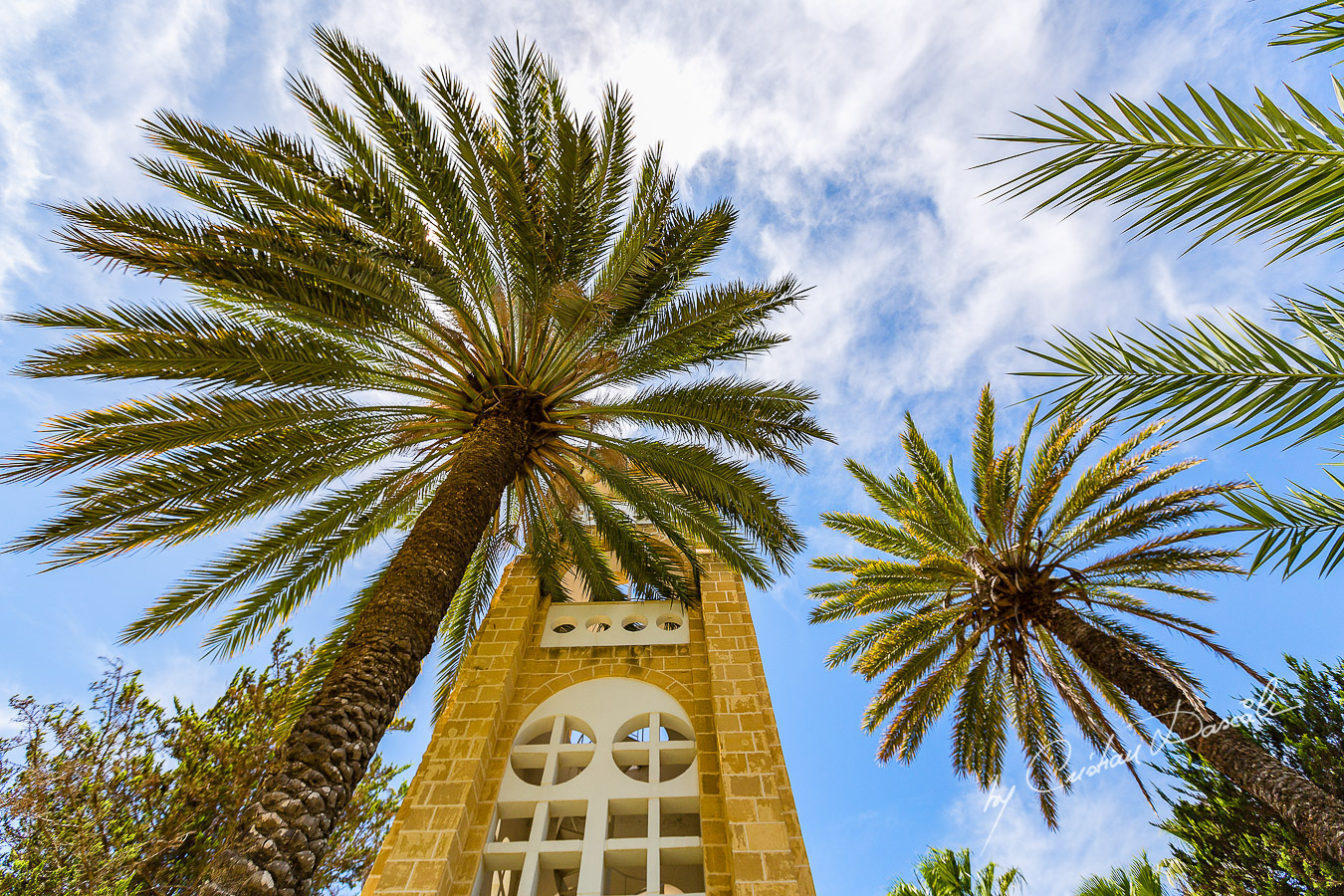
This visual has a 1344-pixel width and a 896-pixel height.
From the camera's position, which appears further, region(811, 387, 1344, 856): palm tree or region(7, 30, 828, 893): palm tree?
region(811, 387, 1344, 856): palm tree

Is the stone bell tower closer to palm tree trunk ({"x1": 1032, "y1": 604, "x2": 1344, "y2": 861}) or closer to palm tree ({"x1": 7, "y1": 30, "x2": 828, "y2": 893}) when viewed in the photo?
palm tree ({"x1": 7, "y1": 30, "x2": 828, "y2": 893})

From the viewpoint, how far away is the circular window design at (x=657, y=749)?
7207 millimetres

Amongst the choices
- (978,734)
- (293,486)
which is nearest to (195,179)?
(293,486)

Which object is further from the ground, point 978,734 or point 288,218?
point 288,218

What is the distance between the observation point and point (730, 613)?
28.1 feet

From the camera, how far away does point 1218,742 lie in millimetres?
7066

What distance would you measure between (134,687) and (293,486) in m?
5.68

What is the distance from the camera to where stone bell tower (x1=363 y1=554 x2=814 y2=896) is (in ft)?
19.4

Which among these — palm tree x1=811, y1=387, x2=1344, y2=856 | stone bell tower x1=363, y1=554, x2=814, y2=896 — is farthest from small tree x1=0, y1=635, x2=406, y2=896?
palm tree x1=811, y1=387, x2=1344, y2=856

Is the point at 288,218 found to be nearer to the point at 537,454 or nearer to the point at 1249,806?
the point at 537,454

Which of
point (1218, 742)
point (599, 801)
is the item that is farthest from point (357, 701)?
point (1218, 742)

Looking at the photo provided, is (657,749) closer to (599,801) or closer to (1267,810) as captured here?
(599,801)

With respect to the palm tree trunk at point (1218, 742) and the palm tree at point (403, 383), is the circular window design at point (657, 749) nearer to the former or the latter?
the palm tree at point (403, 383)

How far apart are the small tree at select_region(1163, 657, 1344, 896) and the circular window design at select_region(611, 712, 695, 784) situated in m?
6.96
